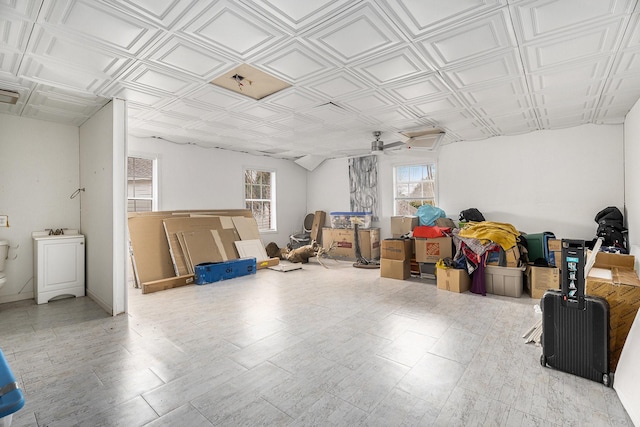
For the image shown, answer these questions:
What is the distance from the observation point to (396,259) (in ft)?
18.1

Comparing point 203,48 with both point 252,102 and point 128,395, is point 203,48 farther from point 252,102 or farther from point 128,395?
point 128,395

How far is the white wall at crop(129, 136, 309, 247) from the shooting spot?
6.01 meters

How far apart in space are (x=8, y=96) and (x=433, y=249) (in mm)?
6206

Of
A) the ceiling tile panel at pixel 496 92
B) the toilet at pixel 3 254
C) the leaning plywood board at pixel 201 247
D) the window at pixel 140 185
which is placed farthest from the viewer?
the window at pixel 140 185

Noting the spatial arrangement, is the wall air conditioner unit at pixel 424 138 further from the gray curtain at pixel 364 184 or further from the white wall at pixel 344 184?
the gray curtain at pixel 364 184

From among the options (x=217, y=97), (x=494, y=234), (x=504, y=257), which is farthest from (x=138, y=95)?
(x=504, y=257)

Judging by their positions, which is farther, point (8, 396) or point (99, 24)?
point (99, 24)

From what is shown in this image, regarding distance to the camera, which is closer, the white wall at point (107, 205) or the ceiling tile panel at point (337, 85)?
the ceiling tile panel at point (337, 85)

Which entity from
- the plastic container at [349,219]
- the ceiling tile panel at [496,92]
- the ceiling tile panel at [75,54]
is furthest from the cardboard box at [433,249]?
the ceiling tile panel at [75,54]

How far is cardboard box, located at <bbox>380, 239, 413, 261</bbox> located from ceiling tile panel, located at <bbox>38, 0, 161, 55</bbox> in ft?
15.0

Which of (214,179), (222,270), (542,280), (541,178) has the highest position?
(214,179)

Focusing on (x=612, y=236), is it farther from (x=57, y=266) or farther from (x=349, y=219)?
(x=57, y=266)

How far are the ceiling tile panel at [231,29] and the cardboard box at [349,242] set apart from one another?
16.6 feet

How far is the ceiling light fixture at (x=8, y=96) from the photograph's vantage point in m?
3.44
